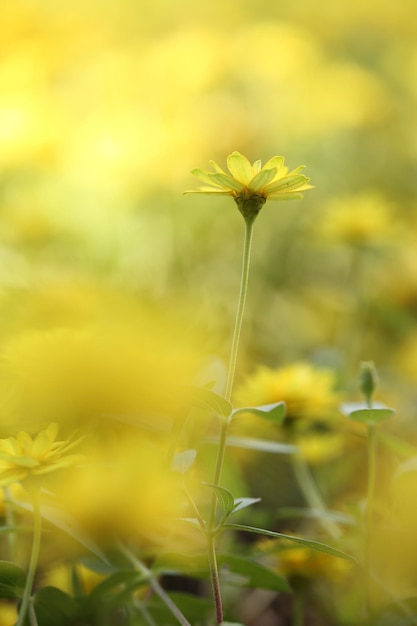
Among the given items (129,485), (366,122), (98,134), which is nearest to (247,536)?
(129,485)

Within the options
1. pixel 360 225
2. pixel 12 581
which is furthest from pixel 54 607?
pixel 360 225

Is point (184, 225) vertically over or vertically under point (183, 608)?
over

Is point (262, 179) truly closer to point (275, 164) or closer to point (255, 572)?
point (275, 164)

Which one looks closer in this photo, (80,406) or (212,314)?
(80,406)

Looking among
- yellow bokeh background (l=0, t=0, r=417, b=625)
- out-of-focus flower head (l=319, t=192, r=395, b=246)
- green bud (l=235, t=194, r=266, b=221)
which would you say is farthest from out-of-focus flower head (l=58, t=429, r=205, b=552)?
out-of-focus flower head (l=319, t=192, r=395, b=246)

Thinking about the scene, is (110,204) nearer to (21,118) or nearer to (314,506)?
(21,118)
